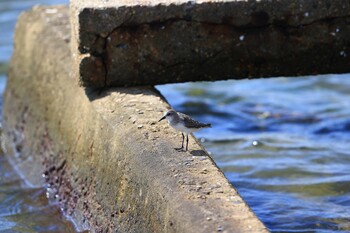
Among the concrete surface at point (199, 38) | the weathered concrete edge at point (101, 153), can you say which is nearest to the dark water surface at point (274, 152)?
the weathered concrete edge at point (101, 153)

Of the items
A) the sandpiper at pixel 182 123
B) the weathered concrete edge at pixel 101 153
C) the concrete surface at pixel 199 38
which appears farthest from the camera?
the concrete surface at pixel 199 38

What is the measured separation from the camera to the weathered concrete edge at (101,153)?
153 inches

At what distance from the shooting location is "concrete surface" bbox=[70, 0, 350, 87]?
5574 mm

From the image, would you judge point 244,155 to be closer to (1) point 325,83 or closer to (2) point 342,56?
(2) point 342,56

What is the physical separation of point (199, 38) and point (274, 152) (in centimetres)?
194

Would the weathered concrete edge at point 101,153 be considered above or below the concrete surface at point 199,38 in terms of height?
below

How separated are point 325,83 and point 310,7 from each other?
4614mm

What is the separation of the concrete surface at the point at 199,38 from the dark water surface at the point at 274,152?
97cm

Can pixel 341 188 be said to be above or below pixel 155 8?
below

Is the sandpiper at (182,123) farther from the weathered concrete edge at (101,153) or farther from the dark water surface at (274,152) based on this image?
the dark water surface at (274,152)

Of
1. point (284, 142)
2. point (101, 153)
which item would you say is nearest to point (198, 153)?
point (101, 153)

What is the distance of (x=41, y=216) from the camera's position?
597 centimetres

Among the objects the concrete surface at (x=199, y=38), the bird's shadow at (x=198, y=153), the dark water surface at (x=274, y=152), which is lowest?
the dark water surface at (x=274, y=152)

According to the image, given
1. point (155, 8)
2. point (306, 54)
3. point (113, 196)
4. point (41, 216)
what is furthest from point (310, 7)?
point (41, 216)
